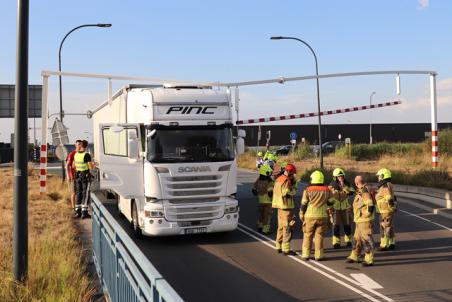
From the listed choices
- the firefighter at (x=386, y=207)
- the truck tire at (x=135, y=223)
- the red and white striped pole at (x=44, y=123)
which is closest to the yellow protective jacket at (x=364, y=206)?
the firefighter at (x=386, y=207)

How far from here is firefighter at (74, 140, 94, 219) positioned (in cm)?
1403

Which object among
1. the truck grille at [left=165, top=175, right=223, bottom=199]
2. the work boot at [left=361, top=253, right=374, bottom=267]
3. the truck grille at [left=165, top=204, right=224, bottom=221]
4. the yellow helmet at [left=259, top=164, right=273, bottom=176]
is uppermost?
the yellow helmet at [left=259, top=164, right=273, bottom=176]

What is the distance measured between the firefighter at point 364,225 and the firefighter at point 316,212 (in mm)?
539

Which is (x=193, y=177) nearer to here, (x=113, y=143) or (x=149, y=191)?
(x=149, y=191)

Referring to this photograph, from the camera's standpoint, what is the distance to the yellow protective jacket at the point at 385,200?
983 cm

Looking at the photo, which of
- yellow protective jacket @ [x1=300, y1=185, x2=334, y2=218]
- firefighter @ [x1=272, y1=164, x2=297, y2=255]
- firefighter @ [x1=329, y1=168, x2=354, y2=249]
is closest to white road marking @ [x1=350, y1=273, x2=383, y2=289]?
yellow protective jacket @ [x1=300, y1=185, x2=334, y2=218]

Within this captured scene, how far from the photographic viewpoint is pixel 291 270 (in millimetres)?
8469

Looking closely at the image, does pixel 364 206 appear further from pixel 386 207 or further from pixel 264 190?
pixel 264 190

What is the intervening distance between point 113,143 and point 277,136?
238 feet

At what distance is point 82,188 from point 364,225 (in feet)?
27.0

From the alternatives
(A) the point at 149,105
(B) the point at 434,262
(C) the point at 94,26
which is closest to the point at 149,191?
(A) the point at 149,105

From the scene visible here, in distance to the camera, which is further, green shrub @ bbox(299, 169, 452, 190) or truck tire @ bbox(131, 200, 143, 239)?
green shrub @ bbox(299, 169, 452, 190)

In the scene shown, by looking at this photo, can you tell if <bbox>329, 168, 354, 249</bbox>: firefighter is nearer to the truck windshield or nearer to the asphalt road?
the asphalt road

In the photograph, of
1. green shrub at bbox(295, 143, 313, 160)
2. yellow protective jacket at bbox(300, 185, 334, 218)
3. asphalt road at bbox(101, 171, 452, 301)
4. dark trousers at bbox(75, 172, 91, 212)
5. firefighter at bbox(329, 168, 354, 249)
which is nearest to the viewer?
asphalt road at bbox(101, 171, 452, 301)
